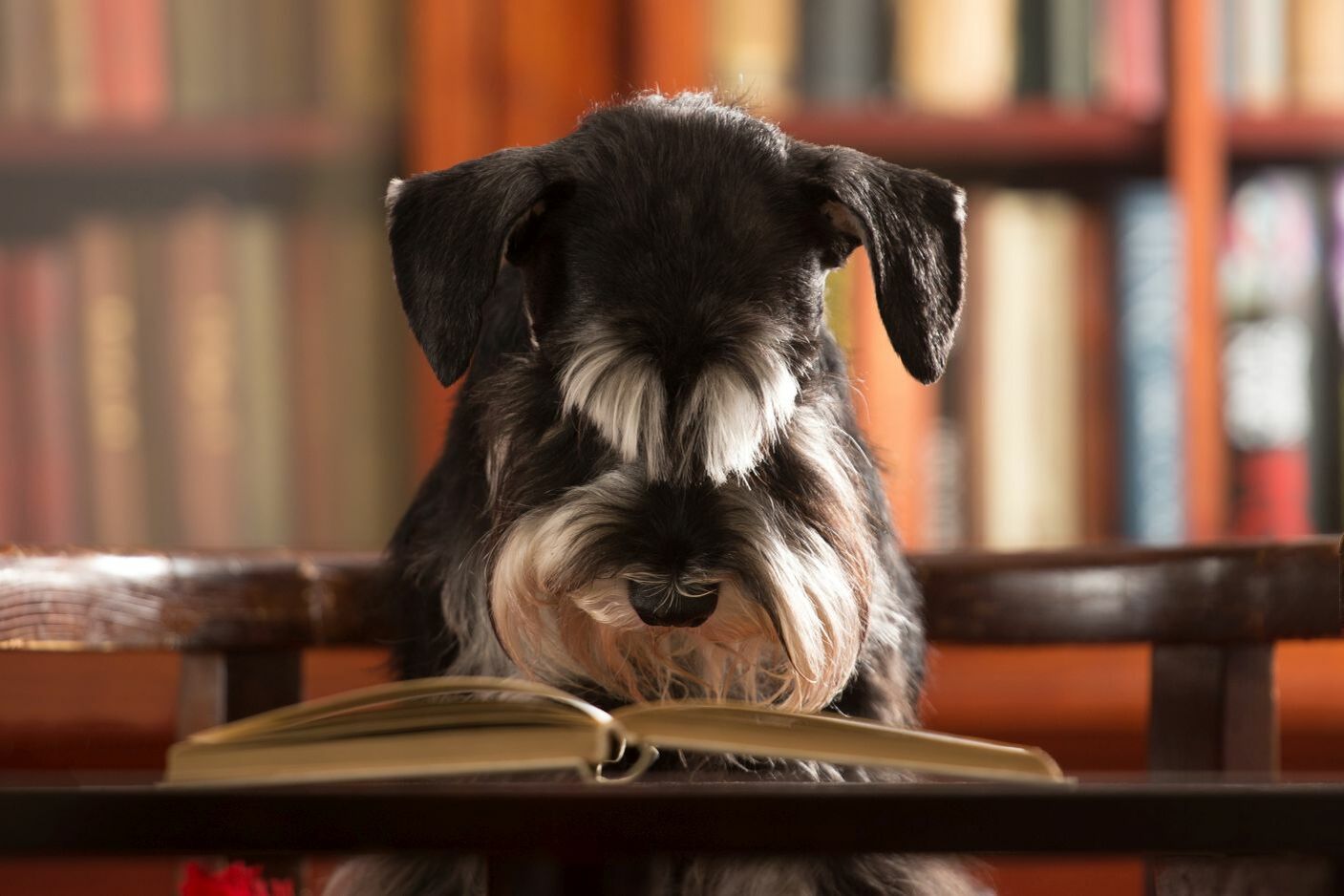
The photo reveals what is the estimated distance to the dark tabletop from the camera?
544 mm

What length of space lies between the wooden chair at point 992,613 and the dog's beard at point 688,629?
27 centimetres

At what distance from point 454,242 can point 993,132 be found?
4.35 ft

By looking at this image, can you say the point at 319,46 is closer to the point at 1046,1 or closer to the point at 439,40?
the point at 439,40

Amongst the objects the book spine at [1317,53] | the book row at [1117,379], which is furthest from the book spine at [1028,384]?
the book spine at [1317,53]

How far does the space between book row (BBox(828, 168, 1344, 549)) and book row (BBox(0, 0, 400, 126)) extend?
3.15ft

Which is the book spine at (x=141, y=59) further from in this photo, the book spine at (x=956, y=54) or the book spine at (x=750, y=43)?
the book spine at (x=956, y=54)

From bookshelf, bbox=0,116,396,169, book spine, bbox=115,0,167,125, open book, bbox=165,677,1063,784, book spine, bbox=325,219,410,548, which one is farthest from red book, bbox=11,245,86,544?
open book, bbox=165,677,1063,784

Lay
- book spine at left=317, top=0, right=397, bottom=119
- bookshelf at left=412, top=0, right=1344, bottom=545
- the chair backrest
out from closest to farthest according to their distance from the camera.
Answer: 1. the chair backrest
2. bookshelf at left=412, top=0, right=1344, bottom=545
3. book spine at left=317, top=0, right=397, bottom=119

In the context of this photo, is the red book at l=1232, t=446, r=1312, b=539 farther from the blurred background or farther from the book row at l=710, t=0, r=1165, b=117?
the book row at l=710, t=0, r=1165, b=117

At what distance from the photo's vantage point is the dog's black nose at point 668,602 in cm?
85

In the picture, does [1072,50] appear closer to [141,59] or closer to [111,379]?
[141,59]

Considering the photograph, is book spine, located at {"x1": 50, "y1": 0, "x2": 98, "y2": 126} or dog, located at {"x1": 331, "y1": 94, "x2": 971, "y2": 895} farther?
book spine, located at {"x1": 50, "y1": 0, "x2": 98, "y2": 126}

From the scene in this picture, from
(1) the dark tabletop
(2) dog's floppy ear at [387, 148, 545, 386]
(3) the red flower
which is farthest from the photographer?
(2) dog's floppy ear at [387, 148, 545, 386]

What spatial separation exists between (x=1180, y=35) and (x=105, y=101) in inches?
62.0
